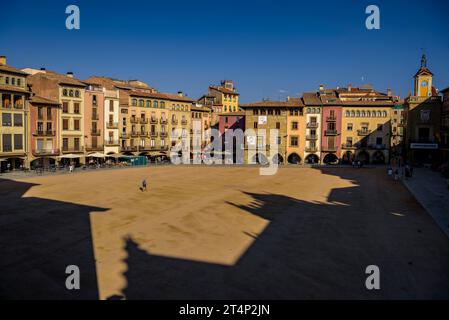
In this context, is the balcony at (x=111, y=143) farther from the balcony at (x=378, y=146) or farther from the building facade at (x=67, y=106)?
the balcony at (x=378, y=146)

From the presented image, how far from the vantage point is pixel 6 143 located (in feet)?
163

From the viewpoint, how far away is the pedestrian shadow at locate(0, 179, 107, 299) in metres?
14.6

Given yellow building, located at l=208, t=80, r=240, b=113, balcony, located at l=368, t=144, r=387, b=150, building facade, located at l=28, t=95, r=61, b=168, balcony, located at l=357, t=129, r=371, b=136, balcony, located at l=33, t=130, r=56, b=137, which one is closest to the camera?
building facade, located at l=28, t=95, r=61, b=168

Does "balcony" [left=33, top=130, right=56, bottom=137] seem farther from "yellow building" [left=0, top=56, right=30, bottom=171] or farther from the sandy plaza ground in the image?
the sandy plaza ground

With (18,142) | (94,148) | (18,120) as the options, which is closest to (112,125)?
(94,148)

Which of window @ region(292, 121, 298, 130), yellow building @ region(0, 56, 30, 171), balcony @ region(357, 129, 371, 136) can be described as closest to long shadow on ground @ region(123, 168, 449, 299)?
yellow building @ region(0, 56, 30, 171)

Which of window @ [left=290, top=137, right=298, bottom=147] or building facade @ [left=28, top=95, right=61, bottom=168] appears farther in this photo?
window @ [left=290, top=137, right=298, bottom=147]

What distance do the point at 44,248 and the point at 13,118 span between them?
3758cm

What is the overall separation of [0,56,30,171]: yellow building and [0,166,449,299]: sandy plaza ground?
15676 millimetres

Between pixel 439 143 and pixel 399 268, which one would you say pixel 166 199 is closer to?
pixel 399 268

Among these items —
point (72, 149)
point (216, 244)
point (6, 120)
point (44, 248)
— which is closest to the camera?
point (44, 248)

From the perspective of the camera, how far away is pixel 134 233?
2212cm

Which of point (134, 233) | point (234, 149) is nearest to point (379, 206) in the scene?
point (134, 233)

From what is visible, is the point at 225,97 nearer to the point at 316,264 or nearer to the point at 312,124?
the point at 312,124
